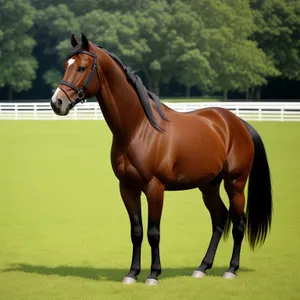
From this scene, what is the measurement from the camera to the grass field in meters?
6.75

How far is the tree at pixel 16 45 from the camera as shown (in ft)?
198

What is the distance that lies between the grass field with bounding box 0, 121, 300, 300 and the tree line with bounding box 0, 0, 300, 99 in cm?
4446

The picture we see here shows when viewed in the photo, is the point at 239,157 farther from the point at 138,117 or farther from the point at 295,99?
the point at 295,99

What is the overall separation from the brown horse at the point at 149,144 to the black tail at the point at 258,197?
0.85 feet

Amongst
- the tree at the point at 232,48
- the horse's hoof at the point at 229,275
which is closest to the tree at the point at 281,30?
the tree at the point at 232,48

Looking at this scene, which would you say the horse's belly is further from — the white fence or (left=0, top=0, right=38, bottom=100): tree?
(left=0, top=0, right=38, bottom=100): tree

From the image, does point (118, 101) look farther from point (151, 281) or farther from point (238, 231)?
point (238, 231)

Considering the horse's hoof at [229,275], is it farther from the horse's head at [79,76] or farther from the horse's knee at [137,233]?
the horse's head at [79,76]

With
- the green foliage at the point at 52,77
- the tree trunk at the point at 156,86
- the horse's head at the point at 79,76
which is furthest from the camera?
the tree trunk at the point at 156,86

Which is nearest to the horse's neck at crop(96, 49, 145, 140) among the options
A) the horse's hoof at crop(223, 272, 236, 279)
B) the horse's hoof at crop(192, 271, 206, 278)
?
the horse's hoof at crop(192, 271, 206, 278)

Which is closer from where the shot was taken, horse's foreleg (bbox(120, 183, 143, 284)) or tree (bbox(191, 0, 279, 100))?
horse's foreleg (bbox(120, 183, 143, 284))

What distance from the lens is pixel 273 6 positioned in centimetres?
6700

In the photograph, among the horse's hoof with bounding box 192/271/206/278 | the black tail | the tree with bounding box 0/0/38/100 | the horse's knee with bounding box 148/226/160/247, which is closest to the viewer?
the horse's knee with bounding box 148/226/160/247

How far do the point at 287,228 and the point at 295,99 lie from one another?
53133 millimetres
